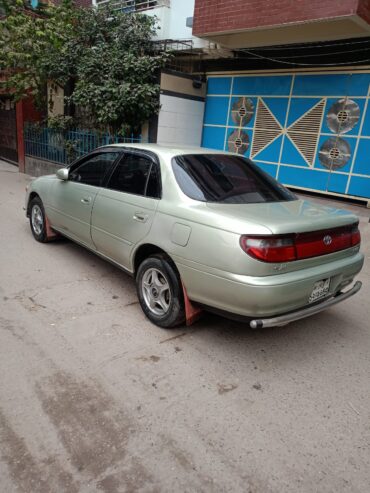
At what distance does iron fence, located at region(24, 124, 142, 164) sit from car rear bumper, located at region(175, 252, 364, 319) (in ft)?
25.6

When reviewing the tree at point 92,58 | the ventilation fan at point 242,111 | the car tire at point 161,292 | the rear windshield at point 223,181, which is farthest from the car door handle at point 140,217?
the ventilation fan at point 242,111

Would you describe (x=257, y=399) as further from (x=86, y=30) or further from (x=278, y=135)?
(x=86, y=30)

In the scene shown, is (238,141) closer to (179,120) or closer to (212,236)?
(179,120)

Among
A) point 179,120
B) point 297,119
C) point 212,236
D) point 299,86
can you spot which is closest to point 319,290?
point 212,236

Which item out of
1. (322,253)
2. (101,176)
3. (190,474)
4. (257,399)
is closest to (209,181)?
(322,253)

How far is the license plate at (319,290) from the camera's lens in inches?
120

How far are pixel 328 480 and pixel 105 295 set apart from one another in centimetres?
277

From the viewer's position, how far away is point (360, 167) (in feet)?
27.0

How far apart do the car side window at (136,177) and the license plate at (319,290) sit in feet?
5.23

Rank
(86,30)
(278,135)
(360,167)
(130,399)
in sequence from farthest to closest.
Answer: (86,30) < (278,135) < (360,167) < (130,399)

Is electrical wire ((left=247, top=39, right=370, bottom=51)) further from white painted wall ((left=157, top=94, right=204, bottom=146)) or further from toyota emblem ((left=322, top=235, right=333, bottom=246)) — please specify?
toyota emblem ((left=322, top=235, right=333, bottom=246))

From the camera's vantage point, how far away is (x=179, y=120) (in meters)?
10.7

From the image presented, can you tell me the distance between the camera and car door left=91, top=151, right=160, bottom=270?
11.9ft

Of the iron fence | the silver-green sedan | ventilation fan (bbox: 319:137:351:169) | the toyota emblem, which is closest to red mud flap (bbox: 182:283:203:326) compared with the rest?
the silver-green sedan
